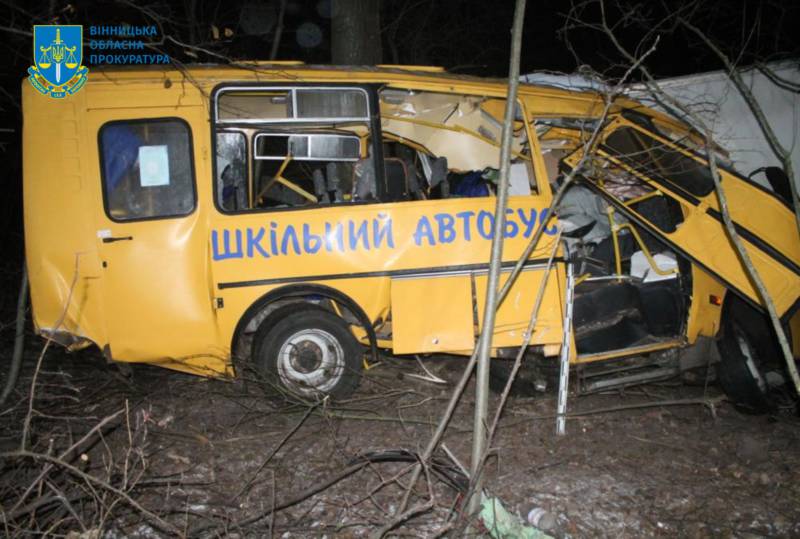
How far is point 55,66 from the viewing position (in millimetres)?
4398

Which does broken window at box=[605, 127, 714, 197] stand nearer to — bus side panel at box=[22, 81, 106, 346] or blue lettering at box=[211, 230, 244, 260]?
blue lettering at box=[211, 230, 244, 260]

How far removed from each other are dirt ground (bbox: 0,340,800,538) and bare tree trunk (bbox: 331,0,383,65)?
4.23 meters

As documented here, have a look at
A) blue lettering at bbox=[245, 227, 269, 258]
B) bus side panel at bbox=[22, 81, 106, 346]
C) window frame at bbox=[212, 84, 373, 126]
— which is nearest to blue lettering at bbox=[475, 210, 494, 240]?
window frame at bbox=[212, 84, 373, 126]

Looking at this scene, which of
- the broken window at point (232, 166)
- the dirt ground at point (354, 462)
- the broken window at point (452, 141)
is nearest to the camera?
the dirt ground at point (354, 462)

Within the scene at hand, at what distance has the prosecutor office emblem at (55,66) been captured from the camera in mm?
4324

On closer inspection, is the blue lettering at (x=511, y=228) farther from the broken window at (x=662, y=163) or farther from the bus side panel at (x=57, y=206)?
the bus side panel at (x=57, y=206)

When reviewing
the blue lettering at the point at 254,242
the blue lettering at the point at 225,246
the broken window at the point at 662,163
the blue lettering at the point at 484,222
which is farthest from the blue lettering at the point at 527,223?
the blue lettering at the point at 225,246

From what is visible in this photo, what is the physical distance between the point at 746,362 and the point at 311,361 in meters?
3.37

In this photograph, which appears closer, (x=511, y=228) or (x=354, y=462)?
(x=354, y=462)

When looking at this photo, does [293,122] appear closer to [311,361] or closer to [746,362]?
[311,361]

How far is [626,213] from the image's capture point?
464 cm

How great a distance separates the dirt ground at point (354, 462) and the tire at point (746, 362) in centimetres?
16

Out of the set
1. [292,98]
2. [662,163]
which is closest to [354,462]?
[292,98]

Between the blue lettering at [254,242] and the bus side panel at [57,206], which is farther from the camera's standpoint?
the blue lettering at [254,242]
